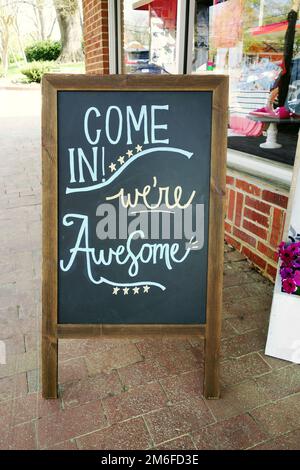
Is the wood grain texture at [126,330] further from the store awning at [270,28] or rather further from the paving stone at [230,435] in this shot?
the store awning at [270,28]

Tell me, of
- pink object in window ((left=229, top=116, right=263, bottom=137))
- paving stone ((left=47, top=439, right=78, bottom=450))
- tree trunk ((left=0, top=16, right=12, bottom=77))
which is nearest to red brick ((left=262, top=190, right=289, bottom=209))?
pink object in window ((left=229, top=116, right=263, bottom=137))

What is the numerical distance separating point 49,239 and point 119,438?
848 millimetres

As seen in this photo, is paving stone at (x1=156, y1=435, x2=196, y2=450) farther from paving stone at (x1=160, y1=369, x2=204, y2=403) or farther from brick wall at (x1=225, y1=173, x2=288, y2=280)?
brick wall at (x1=225, y1=173, x2=288, y2=280)

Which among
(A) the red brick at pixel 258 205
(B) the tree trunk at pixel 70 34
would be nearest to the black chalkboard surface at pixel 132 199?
(A) the red brick at pixel 258 205

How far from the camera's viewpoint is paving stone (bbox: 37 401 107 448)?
1.68 m

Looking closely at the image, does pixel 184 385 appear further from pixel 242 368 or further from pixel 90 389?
pixel 90 389

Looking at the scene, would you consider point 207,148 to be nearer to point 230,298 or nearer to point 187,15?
point 230,298

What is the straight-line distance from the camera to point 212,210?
5.65 ft

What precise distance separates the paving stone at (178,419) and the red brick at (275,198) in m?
1.44

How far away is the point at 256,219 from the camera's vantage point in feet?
10.0

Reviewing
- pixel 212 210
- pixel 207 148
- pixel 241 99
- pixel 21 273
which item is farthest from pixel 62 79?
pixel 241 99

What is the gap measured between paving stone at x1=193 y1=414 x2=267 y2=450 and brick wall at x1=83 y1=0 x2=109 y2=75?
16.2 feet

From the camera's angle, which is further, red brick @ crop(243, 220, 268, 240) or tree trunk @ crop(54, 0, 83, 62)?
tree trunk @ crop(54, 0, 83, 62)
